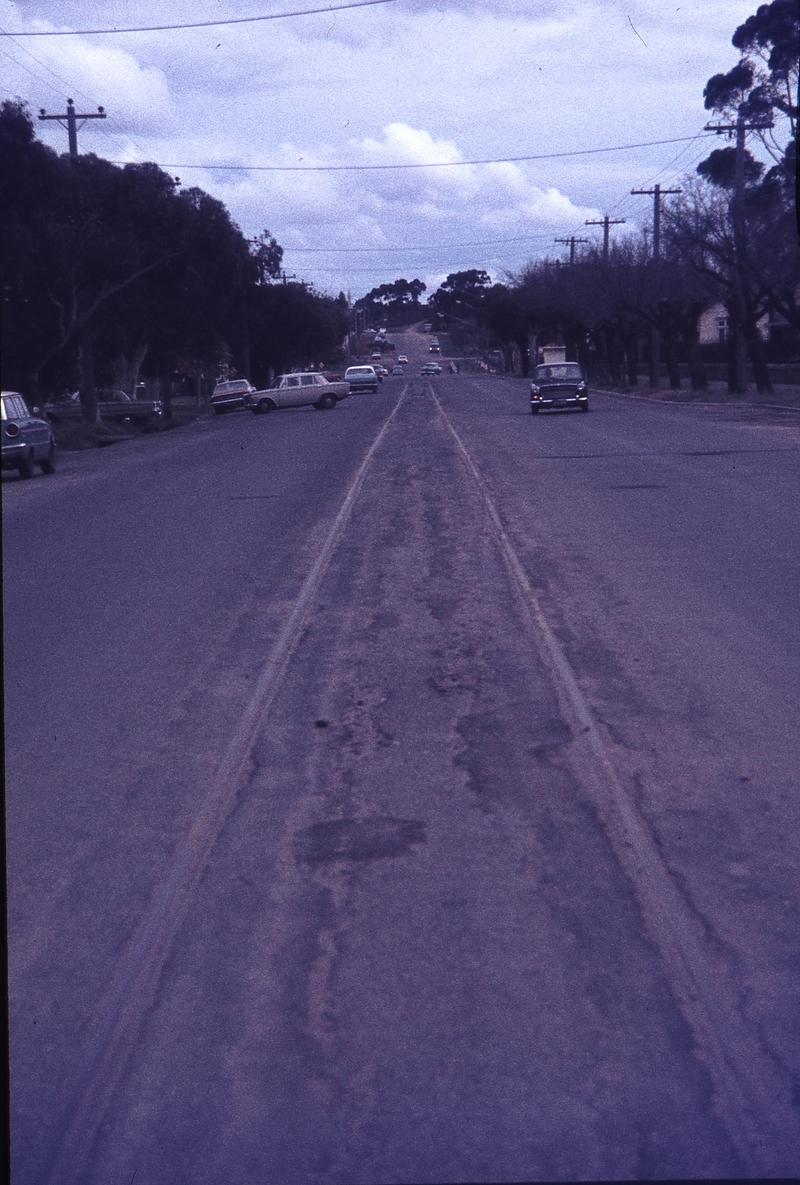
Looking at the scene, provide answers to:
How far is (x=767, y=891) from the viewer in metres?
4.85

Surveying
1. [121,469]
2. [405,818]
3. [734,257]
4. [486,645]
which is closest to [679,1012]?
[405,818]

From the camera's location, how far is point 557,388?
136ft

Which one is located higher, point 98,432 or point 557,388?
point 557,388

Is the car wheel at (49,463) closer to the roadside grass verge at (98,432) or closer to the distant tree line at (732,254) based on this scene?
the roadside grass verge at (98,432)

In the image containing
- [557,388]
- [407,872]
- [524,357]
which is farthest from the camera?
[524,357]

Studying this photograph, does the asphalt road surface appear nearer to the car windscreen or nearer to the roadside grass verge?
the roadside grass verge

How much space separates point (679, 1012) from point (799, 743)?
2.95m

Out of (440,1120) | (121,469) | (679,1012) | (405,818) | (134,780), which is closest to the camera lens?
(440,1120)

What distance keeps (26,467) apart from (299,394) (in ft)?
93.6

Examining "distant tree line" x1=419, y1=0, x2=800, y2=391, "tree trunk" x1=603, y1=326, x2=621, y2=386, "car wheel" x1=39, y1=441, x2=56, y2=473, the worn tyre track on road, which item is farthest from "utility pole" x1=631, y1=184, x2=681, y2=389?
the worn tyre track on road

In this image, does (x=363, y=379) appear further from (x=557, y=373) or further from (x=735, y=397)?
(x=557, y=373)

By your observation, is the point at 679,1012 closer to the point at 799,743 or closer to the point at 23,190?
the point at 799,743

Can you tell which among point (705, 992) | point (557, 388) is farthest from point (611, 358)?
point (705, 992)

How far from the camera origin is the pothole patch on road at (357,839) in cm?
530
